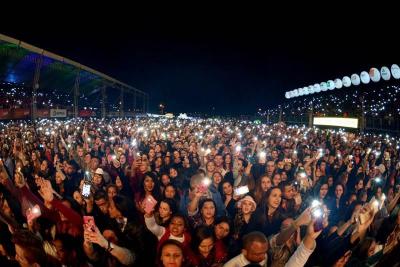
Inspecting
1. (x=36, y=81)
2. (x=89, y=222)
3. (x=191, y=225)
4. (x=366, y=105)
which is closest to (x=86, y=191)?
(x=191, y=225)

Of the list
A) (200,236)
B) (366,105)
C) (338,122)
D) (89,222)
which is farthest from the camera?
(366,105)

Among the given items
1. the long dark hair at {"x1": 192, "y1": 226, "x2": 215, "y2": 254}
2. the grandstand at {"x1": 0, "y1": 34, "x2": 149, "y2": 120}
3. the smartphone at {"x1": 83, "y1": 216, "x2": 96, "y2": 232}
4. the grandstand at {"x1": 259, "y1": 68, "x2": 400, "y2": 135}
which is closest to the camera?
the smartphone at {"x1": 83, "y1": 216, "x2": 96, "y2": 232}

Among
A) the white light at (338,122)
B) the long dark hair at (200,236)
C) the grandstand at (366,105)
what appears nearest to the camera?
the long dark hair at (200,236)

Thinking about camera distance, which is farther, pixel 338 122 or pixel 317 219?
pixel 338 122

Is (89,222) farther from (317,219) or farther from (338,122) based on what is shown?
(338,122)

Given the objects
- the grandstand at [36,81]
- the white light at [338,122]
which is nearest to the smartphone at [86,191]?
the grandstand at [36,81]

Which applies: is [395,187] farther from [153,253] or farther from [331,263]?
[153,253]

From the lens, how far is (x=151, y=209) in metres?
4.56

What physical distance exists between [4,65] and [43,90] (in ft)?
70.0

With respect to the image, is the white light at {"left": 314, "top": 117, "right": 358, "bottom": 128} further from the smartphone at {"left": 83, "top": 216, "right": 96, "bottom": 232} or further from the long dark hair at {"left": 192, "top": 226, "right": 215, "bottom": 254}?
the smartphone at {"left": 83, "top": 216, "right": 96, "bottom": 232}

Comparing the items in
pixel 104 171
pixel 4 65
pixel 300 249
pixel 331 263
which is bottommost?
pixel 331 263

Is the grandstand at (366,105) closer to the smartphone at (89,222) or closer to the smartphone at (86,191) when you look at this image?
the smartphone at (86,191)

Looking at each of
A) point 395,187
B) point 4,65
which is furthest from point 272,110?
point 395,187

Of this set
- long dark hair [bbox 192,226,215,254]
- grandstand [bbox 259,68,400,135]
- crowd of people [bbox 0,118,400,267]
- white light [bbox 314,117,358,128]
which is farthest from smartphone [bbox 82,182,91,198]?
white light [bbox 314,117,358,128]
